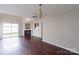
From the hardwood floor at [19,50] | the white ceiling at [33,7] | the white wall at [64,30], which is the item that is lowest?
the hardwood floor at [19,50]

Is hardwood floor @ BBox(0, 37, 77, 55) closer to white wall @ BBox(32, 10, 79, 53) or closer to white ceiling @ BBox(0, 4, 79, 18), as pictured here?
white wall @ BBox(32, 10, 79, 53)

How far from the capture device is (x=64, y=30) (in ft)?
13.0

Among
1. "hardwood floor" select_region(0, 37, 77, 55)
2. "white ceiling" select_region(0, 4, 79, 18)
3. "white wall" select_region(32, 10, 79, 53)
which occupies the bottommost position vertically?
"hardwood floor" select_region(0, 37, 77, 55)

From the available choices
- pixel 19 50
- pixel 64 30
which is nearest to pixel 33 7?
pixel 19 50

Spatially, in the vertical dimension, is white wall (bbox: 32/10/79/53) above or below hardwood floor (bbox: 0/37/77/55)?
above

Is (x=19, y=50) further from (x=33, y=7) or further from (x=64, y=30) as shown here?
(x=64, y=30)

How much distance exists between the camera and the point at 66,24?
3.86 metres

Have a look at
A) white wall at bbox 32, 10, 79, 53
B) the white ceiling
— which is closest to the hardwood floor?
white wall at bbox 32, 10, 79, 53

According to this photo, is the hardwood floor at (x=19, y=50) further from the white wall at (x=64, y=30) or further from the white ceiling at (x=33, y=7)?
the white ceiling at (x=33, y=7)

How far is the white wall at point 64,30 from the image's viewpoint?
3.46 metres

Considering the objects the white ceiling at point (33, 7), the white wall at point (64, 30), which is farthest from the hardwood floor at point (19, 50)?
the white ceiling at point (33, 7)

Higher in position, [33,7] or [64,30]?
[33,7]

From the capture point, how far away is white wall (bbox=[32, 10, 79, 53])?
3461mm
